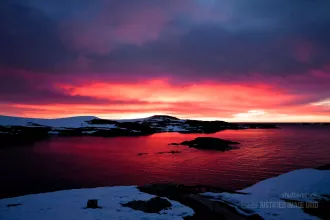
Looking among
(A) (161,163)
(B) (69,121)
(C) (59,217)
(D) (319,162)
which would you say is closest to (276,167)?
(D) (319,162)

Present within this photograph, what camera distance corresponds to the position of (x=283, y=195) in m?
20.0

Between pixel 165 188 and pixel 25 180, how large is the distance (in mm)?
25015

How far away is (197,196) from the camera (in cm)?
1936

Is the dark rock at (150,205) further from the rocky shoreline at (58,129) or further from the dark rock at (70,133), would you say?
the dark rock at (70,133)

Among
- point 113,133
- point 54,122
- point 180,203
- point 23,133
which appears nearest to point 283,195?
point 180,203

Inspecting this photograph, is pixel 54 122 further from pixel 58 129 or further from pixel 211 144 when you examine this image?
pixel 211 144

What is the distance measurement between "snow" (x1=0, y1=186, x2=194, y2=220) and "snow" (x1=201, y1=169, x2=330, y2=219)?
4220 millimetres

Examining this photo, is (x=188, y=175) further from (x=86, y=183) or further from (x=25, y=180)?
(x=25, y=180)

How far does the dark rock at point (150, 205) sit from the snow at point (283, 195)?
4.46 metres

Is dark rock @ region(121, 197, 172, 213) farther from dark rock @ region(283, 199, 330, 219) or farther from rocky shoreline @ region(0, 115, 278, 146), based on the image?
rocky shoreline @ region(0, 115, 278, 146)

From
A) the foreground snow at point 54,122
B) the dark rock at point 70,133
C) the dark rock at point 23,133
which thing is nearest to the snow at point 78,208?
the dark rock at point 23,133

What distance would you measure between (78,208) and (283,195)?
15727 millimetres

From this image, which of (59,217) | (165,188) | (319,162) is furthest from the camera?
(319,162)

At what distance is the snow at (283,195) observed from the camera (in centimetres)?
1611
